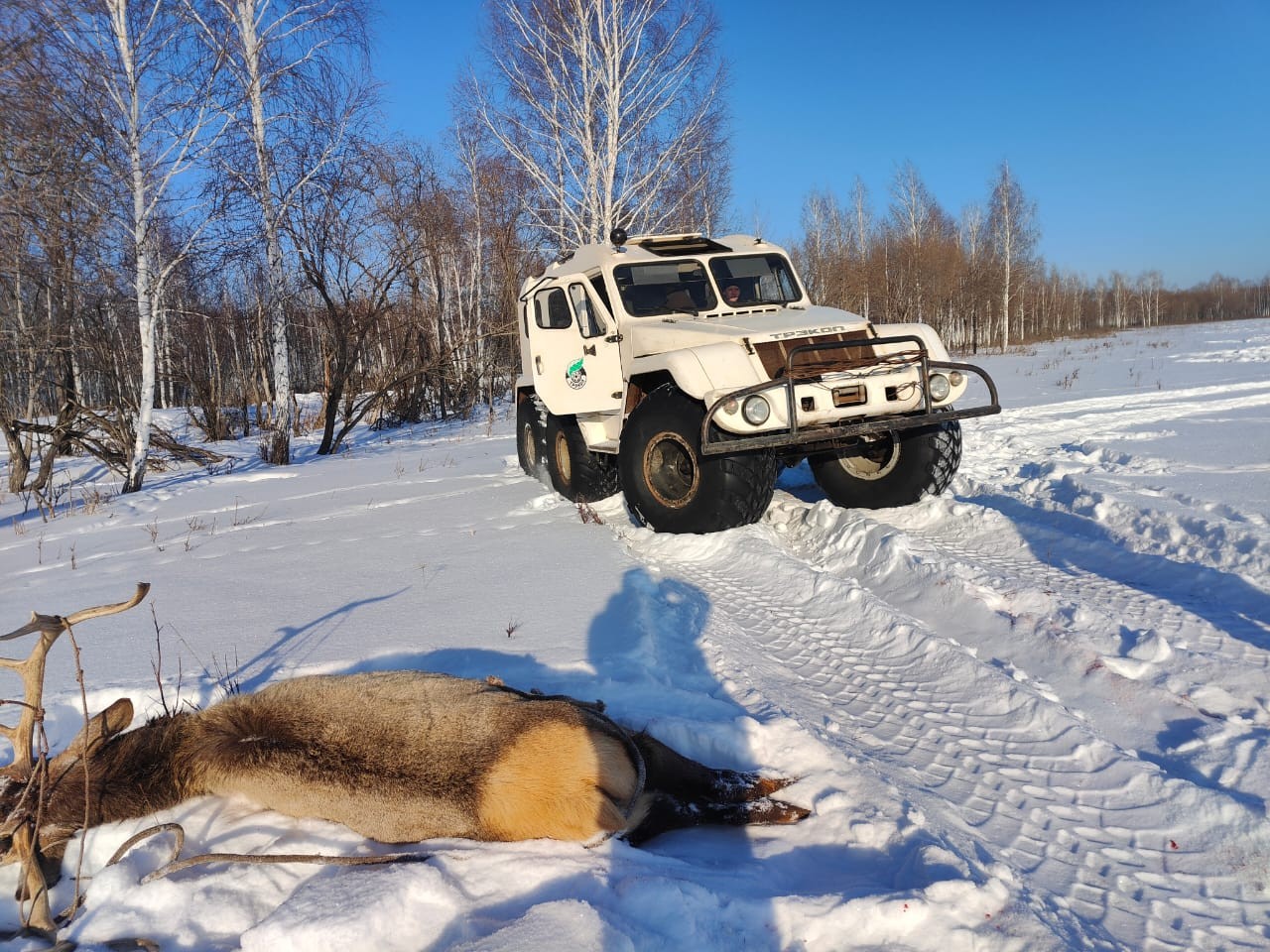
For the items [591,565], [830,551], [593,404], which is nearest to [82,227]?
[593,404]

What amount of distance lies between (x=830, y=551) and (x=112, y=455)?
34.3 feet

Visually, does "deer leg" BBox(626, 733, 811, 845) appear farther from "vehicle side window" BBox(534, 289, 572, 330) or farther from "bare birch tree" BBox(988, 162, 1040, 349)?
"bare birch tree" BBox(988, 162, 1040, 349)

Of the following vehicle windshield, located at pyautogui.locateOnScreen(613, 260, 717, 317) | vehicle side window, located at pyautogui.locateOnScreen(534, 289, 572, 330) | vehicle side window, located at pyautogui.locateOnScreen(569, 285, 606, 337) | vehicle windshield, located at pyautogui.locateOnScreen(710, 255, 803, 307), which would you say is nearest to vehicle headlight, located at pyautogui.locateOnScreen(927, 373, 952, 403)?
vehicle windshield, located at pyautogui.locateOnScreen(710, 255, 803, 307)

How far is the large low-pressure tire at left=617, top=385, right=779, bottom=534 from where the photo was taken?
5.27 meters

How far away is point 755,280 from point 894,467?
2.26m

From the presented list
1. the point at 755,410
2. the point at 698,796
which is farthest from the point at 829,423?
the point at 698,796

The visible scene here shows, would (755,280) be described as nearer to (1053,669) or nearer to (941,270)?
(1053,669)

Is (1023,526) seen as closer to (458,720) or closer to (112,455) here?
(458,720)

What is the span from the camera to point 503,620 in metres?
3.70

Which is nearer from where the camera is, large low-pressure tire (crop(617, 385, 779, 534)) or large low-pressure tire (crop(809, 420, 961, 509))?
large low-pressure tire (crop(617, 385, 779, 534))

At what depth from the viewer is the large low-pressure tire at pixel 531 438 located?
8.16m

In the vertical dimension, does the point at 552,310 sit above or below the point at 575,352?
above

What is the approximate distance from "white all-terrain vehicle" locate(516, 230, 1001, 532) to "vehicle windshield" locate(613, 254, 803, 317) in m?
0.01

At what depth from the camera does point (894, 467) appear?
6094mm
